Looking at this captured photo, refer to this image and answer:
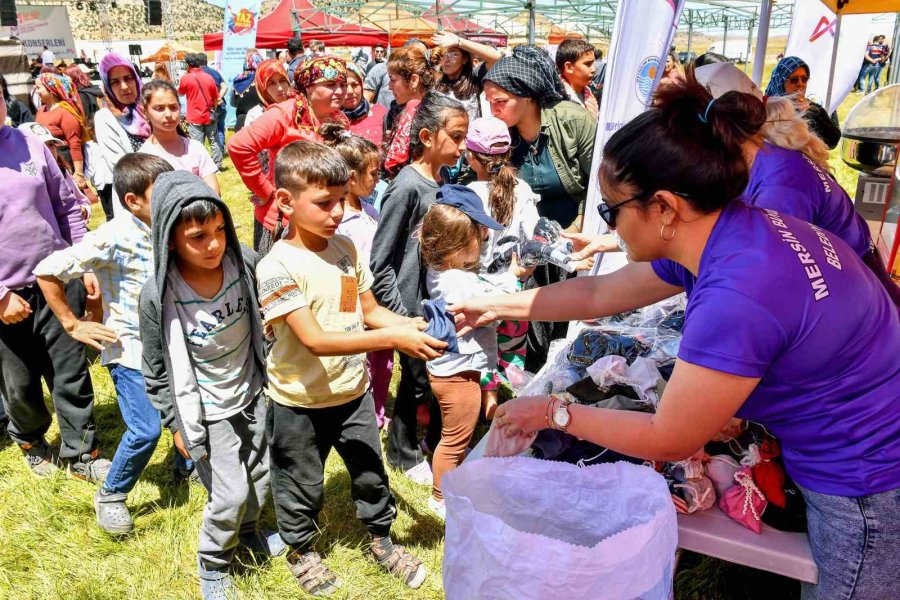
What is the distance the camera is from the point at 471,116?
4719 millimetres

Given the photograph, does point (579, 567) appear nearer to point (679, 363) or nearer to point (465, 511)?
point (465, 511)

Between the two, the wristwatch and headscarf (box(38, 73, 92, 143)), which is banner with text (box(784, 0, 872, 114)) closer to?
the wristwatch

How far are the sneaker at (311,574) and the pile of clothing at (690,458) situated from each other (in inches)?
45.7


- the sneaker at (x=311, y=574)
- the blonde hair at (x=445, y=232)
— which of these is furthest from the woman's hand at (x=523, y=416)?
the sneaker at (x=311, y=574)

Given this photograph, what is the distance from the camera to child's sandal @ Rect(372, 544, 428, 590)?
273cm

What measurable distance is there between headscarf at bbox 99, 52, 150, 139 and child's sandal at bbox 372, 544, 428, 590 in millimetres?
3409

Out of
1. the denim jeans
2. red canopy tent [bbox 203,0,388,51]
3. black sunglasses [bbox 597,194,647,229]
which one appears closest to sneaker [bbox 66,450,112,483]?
black sunglasses [bbox 597,194,647,229]

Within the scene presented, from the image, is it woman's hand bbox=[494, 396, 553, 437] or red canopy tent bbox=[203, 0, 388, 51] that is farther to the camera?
red canopy tent bbox=[203, 0, 388, 51]

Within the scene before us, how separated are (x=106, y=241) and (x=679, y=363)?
2.36 metres

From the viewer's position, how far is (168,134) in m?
Answer: 4.02

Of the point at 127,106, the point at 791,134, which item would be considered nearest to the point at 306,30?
the point at 127,106

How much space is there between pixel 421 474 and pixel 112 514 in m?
1.45

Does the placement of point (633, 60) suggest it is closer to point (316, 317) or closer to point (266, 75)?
point (316, 317)

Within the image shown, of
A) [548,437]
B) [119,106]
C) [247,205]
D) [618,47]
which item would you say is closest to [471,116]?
[618,47]
